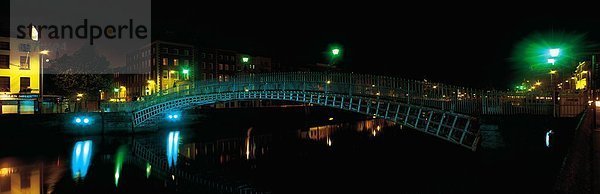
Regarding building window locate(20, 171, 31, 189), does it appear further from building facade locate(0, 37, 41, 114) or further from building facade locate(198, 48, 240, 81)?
building facade locate(198, 48, 240, 81)

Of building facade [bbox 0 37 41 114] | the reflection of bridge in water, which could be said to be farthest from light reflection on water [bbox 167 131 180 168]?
building facade [bbox 0 37 41 114]

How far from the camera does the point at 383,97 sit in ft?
80.7

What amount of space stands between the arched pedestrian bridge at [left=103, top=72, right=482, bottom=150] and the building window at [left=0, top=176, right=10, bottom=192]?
646 inches

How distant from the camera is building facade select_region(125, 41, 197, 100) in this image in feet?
273

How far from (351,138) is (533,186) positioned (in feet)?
89.3

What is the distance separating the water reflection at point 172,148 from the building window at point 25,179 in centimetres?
783

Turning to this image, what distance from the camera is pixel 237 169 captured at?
2569cm

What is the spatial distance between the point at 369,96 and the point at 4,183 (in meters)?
→ 20.3

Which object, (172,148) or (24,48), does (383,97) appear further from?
(24,48)

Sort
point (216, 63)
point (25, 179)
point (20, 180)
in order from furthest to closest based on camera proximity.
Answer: point (216, 63), point (25, 179), point (20, 180)

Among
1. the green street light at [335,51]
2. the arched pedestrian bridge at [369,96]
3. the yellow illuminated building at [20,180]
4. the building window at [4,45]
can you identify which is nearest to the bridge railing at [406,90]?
the arched pedestrian bridge at [369,96]

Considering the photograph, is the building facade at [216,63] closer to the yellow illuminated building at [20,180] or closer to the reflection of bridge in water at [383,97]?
the reflection of bridge in water at [383,97]

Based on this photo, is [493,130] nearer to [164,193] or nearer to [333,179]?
[333,179]

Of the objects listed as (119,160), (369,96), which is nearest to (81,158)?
(119,160)
